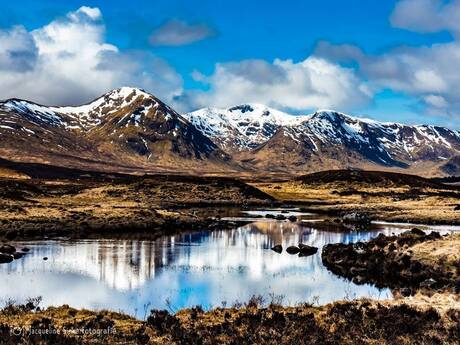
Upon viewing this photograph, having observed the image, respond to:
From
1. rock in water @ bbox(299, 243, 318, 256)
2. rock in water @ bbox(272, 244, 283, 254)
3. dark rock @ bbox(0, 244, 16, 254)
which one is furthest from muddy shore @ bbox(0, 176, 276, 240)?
rock in water @ bbox(299, 243, 318, 256)

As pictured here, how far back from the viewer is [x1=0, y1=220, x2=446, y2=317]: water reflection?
40.2 meters

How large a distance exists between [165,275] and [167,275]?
18 cm

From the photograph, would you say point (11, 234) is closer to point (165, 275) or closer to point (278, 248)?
point (165, 275)

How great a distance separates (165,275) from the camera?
49.4m

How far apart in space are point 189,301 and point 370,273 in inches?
762

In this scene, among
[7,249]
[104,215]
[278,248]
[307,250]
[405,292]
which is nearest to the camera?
[405,292]

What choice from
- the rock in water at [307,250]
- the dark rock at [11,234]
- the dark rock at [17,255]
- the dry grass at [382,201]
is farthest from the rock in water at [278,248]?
the dry grass at [382,201]

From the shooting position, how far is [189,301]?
39.2 meters

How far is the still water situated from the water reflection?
2.7 inches

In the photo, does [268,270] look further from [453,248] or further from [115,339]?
[115,339]

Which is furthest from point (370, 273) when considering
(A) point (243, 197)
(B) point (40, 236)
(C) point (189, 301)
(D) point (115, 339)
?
(A) point (243, 197)

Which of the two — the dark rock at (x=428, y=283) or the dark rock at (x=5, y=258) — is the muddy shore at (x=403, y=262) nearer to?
the dark rock at (x=428, y=283)

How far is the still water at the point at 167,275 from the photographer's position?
40.0 m

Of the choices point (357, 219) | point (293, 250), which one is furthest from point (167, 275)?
point (357, 219)
